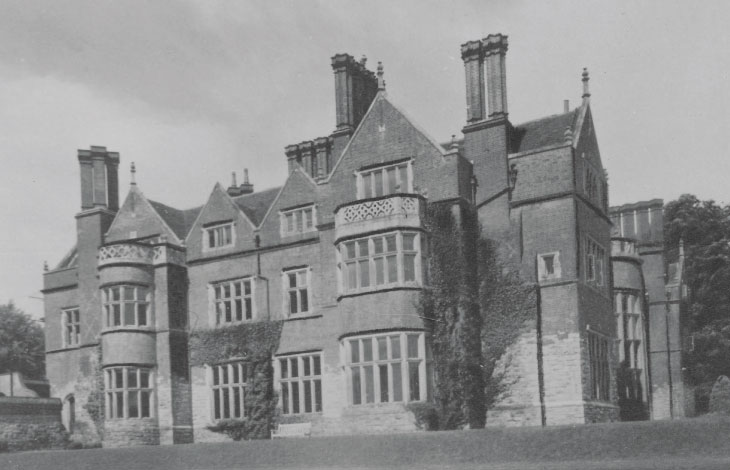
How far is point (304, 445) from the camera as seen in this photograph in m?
23.1

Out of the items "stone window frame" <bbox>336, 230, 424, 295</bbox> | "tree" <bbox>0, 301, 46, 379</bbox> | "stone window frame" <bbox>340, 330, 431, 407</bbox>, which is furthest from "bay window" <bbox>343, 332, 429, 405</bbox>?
"tree" <bbox>0, 301, 46, 379</bbox>

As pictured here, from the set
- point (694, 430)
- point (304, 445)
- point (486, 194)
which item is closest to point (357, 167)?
point (486, 194)

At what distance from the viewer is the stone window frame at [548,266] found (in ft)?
84.1

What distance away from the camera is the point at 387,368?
2553 centimetres

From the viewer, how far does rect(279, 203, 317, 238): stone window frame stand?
3050cm

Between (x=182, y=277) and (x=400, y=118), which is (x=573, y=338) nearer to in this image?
(x=400, y=118)

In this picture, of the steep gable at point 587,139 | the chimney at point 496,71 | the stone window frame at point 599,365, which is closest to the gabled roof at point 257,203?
the chimney at point 496,71

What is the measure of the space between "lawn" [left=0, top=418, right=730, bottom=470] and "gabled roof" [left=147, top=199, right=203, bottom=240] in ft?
35.8

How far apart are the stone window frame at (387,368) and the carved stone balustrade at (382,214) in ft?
9.89

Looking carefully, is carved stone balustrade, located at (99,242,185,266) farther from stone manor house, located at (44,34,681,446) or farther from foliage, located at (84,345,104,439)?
foliage, located at (84,345,104,439)

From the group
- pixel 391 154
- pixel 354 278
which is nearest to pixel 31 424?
pixel 354 278

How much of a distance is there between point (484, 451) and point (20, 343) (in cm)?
4803

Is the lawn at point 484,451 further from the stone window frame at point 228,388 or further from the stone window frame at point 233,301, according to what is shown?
the stone window frame at point 233,301

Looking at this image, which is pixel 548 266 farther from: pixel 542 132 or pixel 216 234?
pixel 216 234
